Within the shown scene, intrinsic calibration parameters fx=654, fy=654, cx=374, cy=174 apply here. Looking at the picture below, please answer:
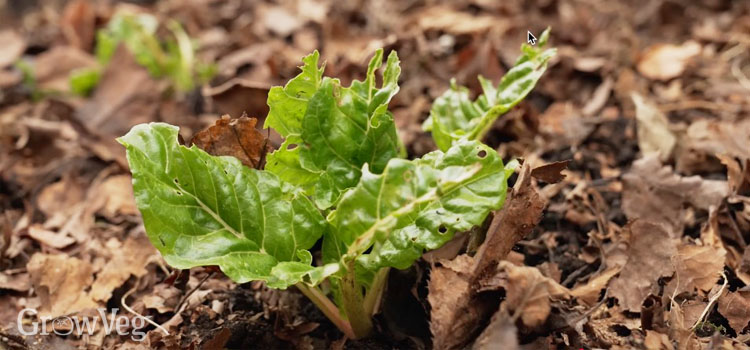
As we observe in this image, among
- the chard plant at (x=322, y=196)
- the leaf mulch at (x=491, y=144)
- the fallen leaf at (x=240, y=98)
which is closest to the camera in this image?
the chard plant at (x=322, y=196)

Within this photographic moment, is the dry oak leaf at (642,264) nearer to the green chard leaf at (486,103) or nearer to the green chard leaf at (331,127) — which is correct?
the green chard leaf at (486,103)

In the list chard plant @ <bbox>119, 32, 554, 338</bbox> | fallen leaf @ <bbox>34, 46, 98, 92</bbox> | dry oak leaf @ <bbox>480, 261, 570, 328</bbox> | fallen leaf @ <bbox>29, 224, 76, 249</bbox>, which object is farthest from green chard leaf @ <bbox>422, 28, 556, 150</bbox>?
fallen leaf @ <bbox>34, 46, 98, 92</bbox>

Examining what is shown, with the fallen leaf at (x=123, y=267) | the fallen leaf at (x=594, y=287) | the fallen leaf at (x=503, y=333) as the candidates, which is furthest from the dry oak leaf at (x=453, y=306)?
the fallen leaf at (x=123, y=267)

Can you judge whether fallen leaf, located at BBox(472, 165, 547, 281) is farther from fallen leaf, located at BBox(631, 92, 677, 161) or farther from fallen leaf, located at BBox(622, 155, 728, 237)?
fallen leaf, located at BBox(631, 92, 677, 161)

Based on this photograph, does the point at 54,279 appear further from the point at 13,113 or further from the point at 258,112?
the point at 13,113

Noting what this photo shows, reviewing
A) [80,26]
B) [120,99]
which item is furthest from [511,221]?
[80,26]

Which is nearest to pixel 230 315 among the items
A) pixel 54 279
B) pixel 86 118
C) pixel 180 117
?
pixel 54 279
